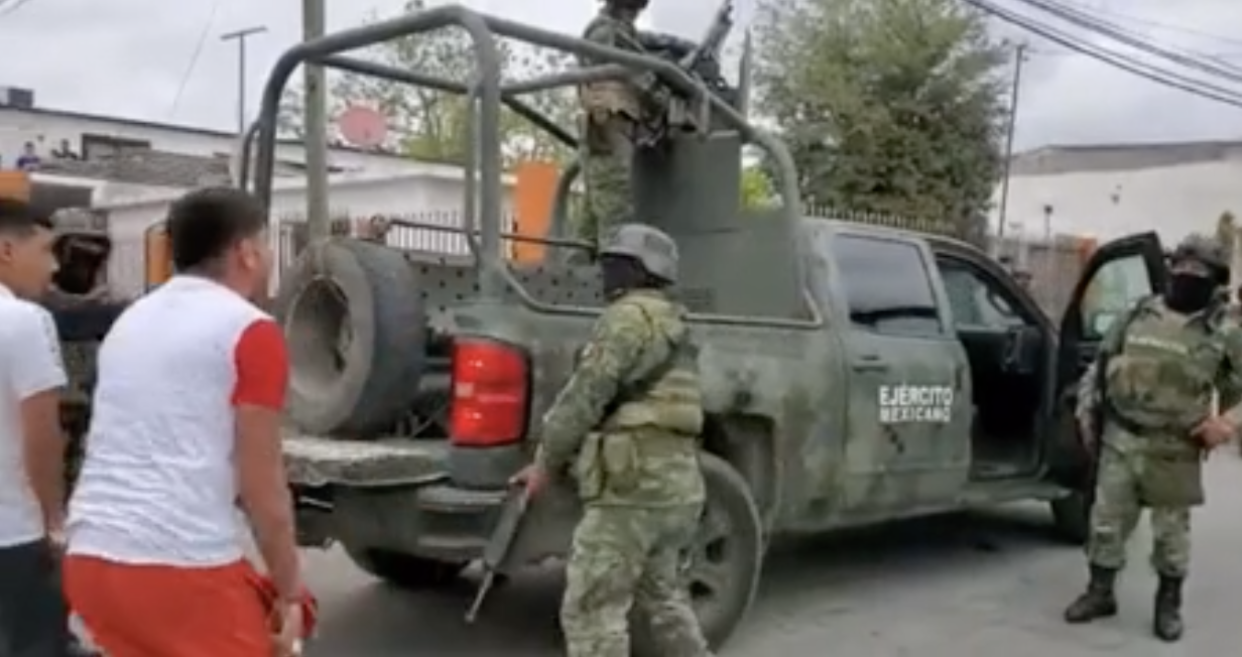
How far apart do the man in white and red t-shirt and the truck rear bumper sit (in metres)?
1.90

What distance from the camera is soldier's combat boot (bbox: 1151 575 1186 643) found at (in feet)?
20.5

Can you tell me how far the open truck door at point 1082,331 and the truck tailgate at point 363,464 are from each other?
3.55 m

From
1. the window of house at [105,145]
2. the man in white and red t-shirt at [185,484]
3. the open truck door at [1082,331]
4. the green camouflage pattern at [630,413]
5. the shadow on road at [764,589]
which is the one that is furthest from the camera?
the window of house at [105,145]

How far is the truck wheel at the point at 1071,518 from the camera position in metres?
7.92

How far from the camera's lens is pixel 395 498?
16.1ft

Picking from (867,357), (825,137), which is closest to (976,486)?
(867,357)

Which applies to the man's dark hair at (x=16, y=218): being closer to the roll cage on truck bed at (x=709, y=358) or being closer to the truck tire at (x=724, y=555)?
the roll cage on truck bed at (x=709, y=358)

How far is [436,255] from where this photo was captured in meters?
5.99

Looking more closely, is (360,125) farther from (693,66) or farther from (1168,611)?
(1168,611)

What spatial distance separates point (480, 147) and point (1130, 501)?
10.2 feet

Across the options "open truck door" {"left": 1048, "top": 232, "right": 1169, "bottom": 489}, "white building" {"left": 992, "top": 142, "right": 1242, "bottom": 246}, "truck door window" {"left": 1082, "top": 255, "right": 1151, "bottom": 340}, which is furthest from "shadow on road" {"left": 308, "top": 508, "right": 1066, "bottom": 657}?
"white building" {"left": 992, "top": 142, "right": 1242, "bottom": 246}

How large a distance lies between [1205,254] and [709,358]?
7.00 ft

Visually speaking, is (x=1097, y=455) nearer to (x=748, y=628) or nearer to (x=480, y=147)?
(x=748, y=628)

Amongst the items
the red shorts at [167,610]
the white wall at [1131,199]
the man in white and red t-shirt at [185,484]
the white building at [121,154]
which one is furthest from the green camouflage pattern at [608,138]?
the white wall at [1131,199]
